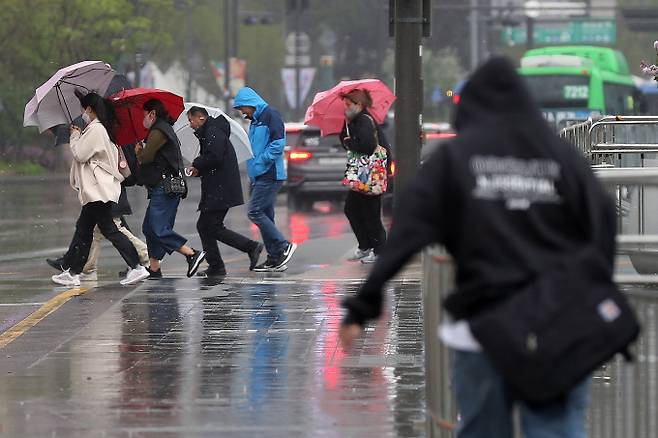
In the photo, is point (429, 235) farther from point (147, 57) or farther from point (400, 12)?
point (147, 57)

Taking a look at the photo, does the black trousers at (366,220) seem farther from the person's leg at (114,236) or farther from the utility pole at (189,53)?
the utility pole at (189,53)

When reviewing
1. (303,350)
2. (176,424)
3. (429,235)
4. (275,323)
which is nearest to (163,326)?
(275,323)

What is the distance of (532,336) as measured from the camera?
466cm

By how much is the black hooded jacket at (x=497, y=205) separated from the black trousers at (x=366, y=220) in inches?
413

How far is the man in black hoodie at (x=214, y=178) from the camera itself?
14.3 m

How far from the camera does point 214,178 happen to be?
14.5 m

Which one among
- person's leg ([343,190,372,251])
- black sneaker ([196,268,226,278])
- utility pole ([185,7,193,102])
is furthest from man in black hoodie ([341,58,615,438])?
utility pole ([185,7,193,102])

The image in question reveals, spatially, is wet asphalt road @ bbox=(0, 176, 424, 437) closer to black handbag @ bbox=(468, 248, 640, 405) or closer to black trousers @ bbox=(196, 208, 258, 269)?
black trousers @ bbox=(196, 208, 258, 269)

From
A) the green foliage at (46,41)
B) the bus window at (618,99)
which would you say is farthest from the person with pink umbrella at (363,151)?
the green foliage at (46,41)

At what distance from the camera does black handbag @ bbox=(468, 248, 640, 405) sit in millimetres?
4664

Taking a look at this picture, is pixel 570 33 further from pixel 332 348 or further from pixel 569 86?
pixel 332 348

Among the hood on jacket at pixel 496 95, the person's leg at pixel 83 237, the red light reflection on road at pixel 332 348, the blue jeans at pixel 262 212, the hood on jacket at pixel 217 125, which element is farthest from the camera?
the blue jeans at pixel 262 212

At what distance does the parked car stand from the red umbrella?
1378cm

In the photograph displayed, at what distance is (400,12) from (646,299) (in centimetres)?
928
